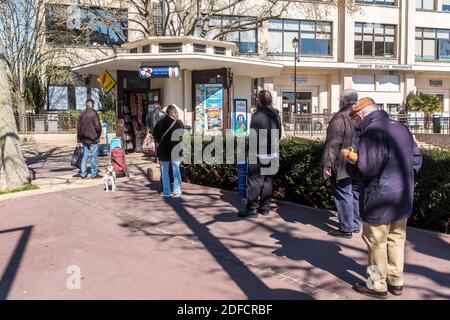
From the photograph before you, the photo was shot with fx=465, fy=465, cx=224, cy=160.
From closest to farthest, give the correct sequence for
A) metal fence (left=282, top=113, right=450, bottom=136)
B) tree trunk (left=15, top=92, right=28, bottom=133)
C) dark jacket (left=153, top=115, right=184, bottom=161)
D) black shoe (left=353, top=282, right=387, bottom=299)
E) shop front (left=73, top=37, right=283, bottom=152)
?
black shoe (left=353, top=282, right=387, bottom=299) < dark jacket (left=153, top=115, right=184, bottom=161) < shop front (left=73, top=37, right=283, bottom=152) < metal fence (left=282, top=113, right=450, bottom=136) < tree trunk (left=15, top=92, right=28, bottom=133)

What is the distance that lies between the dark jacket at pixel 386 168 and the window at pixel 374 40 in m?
38.0

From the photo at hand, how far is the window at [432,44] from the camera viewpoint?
41.2 m

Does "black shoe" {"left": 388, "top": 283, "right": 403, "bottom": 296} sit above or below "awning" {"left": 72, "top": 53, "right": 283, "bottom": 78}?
below

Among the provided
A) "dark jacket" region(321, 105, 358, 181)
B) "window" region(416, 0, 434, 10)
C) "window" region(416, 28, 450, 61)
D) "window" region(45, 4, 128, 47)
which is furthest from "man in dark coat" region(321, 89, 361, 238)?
"window" region(416, 0, 434, 10)

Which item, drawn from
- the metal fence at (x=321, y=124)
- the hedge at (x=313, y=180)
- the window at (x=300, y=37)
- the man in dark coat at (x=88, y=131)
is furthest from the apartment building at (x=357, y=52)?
the hedge at (x=313, y=180)

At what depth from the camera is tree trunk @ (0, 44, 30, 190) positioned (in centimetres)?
983

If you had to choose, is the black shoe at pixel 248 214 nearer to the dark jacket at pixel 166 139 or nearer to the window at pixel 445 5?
the dark jacket at pixel 166 139

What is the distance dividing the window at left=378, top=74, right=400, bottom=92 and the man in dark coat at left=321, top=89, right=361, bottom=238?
36711 millimetres

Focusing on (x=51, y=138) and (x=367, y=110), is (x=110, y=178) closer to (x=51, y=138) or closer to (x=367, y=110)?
(x=367, y=110)

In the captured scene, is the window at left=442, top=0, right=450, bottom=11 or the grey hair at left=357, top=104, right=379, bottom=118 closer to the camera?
the grey hair at left=357, top=104, right=379, bottom=118

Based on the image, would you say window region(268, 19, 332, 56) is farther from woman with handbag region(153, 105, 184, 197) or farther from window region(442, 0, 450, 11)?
woman with handbag region(153, 105, 184, 197)
